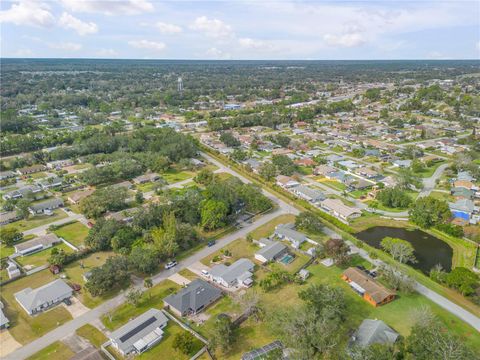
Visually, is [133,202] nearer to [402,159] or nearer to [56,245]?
[56,245]

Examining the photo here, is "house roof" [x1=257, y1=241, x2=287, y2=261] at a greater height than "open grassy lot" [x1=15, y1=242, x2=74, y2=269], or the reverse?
"house roof" [x1=257, y1=241, x2=287, y2=261]

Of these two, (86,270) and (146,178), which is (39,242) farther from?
(146,178)

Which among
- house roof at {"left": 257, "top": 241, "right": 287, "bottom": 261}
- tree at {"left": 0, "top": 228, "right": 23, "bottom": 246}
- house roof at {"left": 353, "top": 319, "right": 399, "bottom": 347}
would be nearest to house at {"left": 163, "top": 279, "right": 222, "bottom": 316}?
house roof at {"left": 257, "top": 241, "right": 287, "bottom": 261}

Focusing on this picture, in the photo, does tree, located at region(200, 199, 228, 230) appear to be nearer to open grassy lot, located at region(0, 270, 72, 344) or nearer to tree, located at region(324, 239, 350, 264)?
tree, located at region(324, 239, 350, 264)

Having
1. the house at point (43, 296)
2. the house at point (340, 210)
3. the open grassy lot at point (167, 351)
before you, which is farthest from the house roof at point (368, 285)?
the house at point (43, 296)

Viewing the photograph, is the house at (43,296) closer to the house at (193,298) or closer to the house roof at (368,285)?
the house at (193,298)
